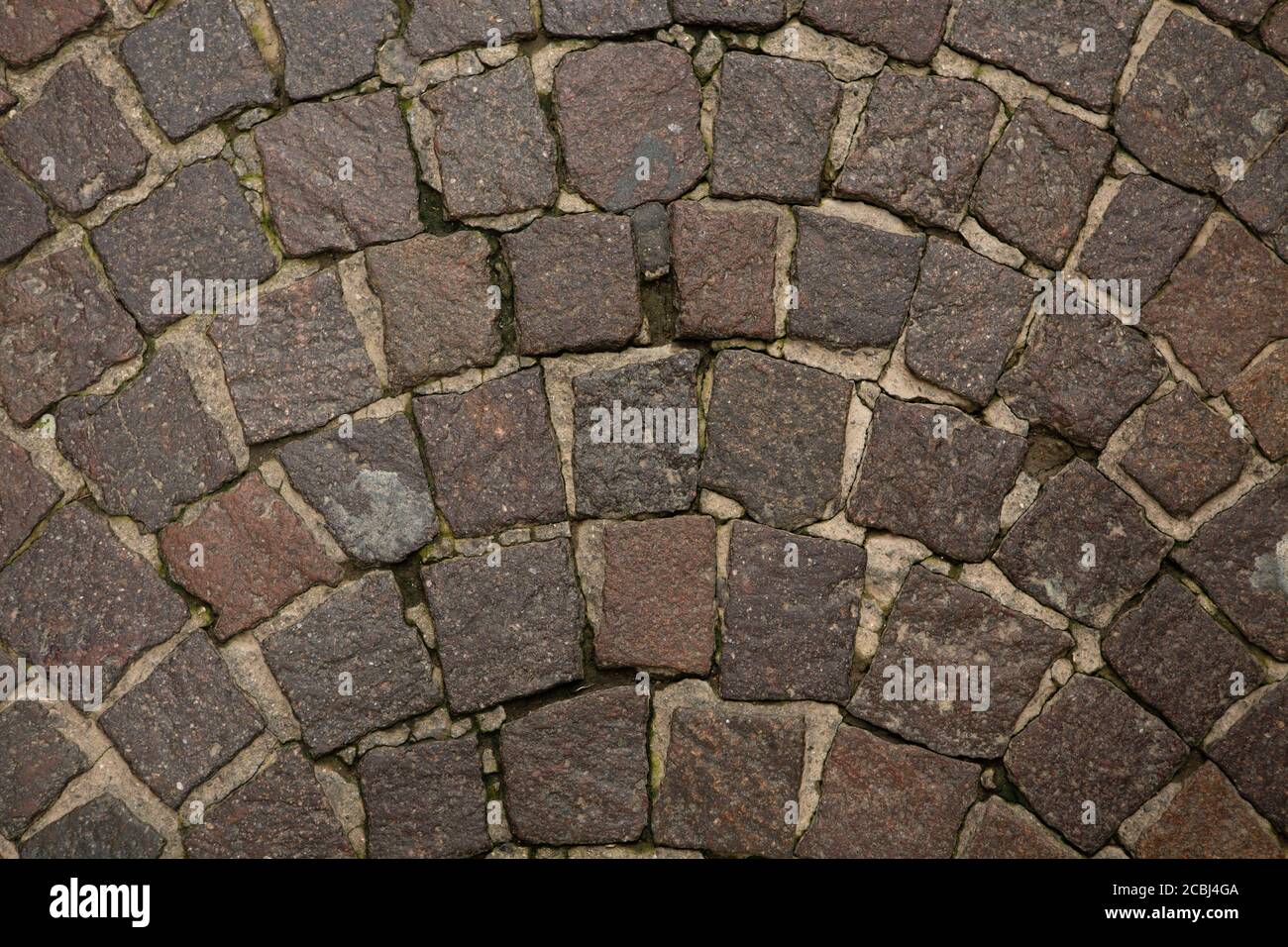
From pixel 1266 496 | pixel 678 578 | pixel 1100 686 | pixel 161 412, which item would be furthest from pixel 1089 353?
pixel 161 412

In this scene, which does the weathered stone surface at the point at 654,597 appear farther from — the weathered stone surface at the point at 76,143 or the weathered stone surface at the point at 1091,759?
the weathered stone surface at the point at 76,143

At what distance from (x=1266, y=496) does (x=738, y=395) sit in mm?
1393

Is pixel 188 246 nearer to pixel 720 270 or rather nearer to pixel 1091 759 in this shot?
pixel 720 270

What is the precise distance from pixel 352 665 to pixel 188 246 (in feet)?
3.78

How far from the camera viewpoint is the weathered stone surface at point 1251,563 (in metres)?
3.20

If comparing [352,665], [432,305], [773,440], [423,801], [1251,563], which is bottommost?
[423,801]

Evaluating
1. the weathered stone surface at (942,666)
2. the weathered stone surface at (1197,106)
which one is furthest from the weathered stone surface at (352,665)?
the weathered stone surface at (1197,106)

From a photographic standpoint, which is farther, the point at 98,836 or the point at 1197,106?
the point at 1197,106

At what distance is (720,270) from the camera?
3.17 m

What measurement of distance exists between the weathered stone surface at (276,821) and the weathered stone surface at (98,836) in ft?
0.36

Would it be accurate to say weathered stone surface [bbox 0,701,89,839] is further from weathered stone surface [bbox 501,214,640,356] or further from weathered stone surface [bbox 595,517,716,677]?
weathered stone surface [bbox 501,214,640,356]

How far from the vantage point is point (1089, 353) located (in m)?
3.20

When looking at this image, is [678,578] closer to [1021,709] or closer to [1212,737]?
[1021,709]

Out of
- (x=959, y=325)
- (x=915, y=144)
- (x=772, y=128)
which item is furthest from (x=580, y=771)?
(x=915, y=144)
